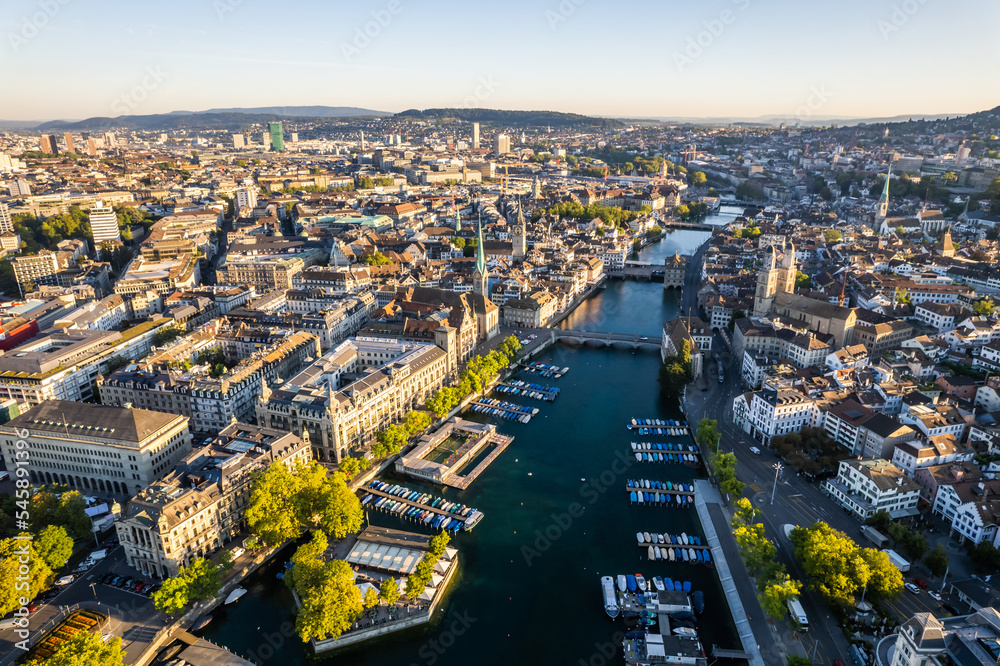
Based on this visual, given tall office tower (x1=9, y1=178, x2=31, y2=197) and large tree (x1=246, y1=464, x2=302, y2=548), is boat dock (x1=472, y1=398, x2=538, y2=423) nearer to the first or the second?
large tree (x1=246, y1=464, x2=302, y2=548)

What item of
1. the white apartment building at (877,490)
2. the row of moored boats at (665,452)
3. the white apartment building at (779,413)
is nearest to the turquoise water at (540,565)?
the row of moored boats at (665,452)

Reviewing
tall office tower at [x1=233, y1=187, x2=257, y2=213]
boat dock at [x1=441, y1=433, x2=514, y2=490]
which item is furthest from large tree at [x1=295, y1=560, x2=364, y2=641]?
tall office tower at [x1=233, y1=187, x2=257, y2=213]

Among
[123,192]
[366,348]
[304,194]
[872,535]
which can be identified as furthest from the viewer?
[304,194]

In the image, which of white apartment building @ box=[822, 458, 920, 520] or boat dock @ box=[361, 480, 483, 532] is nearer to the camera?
white apartment building @ box=[822, 458, 920, 520]

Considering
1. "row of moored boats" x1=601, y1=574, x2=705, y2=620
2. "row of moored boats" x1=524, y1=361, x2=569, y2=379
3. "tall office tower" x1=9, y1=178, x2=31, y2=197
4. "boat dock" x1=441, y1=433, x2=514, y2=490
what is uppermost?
"tall office tower" x1=9, y1=178, x2=31, y2=197

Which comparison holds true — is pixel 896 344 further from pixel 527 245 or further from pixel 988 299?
pixel 527 245

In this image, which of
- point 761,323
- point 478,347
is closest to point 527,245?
point 478,347
